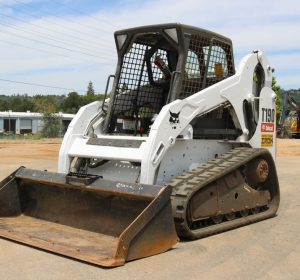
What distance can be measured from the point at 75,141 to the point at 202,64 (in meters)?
2.06

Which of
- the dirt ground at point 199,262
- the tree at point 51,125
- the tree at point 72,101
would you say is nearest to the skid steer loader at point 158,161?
the dirt ground at point 199,262

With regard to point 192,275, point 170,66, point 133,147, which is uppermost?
point 170,66

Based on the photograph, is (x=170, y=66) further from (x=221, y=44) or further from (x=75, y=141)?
(x=75, y=141)

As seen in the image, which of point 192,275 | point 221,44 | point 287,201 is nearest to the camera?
point 192,275

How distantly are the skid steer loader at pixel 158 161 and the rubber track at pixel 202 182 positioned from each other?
0.01 metres

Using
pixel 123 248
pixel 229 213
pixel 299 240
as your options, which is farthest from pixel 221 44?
pixel 123 248

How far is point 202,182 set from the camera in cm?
618

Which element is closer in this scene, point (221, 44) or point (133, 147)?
point (133, 147)

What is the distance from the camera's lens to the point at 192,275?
15.9ft

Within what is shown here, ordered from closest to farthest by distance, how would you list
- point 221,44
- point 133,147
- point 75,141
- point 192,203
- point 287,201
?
point 192,203
point 133,147
point 75,141
point 221,44
point 287,201

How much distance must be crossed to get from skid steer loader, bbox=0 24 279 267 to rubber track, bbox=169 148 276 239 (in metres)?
0.01

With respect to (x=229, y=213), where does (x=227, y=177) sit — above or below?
above

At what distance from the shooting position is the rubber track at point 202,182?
584 cm

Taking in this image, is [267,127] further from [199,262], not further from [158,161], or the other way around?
[199,262]
